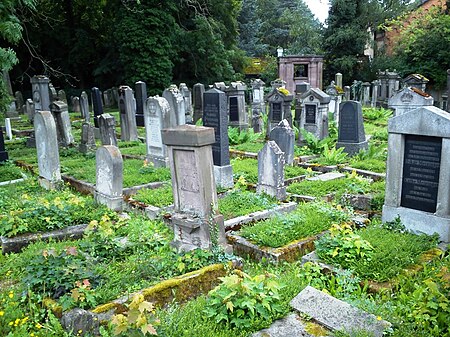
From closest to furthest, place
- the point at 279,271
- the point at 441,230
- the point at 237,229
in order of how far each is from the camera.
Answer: the point at 279,271 < the point at 441,230 < the point at 237,229

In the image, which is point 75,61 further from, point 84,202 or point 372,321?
point 372,321

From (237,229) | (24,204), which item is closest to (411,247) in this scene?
(237,229)

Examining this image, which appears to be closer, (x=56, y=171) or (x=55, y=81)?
(x=56, y=171)

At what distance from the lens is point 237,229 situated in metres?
7.14

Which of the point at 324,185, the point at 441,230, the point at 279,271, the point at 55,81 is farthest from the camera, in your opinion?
the point at 55,81

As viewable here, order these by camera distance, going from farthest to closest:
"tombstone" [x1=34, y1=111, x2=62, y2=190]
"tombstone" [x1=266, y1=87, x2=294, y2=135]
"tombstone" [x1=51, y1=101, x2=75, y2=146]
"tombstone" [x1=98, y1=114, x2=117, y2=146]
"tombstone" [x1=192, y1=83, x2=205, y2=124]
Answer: "tombstone" [x1=192, y1=83, x2=205, y2=124], "tombstone" [x1=266, y1=87, x2=294, y2=135], "tombstone" [x1=51, y1=101, x2=75, y2=146], "tombstone" [x1=98, y1=114, x2=117, y2=146], "tombstone" [x1=34, y1=111, x2=62, y2=190]

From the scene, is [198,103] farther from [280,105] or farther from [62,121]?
[62,121]

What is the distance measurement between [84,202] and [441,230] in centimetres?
607

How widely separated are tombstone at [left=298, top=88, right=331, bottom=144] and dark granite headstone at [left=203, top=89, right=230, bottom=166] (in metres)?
6.41

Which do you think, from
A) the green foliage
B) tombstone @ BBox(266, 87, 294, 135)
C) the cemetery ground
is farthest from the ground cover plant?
tombstone @ BBox(266, 87, 294, 135)

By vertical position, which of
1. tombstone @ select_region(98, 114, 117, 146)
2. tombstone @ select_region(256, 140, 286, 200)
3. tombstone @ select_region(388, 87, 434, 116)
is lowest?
tombstone @ select_region(256, 140, 286, 200)

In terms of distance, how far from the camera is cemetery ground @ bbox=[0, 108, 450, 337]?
4238 millimetres

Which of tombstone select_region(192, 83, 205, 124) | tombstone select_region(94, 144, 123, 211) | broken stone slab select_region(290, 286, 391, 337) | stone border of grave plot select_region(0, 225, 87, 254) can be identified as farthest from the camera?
tombstone select_region(192, 83, 205, 124)

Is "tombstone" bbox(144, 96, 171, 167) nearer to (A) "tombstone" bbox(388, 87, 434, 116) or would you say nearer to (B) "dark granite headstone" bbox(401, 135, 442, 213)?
(B) "dark granite headstone" bbox(401, 135, 442, 213)
